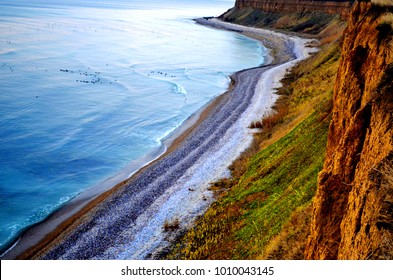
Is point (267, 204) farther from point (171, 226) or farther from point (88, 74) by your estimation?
point (88, 74)

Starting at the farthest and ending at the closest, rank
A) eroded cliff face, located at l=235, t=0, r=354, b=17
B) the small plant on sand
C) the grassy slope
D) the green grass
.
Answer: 1. eroded cliff face, located at l=235, t=0, r=354, b=17
2. the small plant on sand
3. the green grass
4. the grassy slope

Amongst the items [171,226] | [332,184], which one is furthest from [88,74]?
[332,184]

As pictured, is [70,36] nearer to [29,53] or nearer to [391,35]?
[29,53]

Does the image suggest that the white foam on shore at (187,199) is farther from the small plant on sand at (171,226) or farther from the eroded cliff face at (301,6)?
the eroded cliff face at (301,6)

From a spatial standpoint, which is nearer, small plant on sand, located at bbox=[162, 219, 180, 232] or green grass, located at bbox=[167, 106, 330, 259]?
green grass, located at bbox=[167, 106, 330, 259]

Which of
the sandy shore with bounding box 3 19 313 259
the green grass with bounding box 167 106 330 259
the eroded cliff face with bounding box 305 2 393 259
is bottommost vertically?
the sandy shore with bounding box 3 19 313 259

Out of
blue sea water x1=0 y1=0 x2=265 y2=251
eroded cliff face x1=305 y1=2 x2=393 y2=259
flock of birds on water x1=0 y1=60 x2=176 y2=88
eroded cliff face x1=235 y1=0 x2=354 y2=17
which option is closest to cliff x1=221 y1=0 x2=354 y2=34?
eroded cliff face x1=235 y1=0 x2=354 y2=17

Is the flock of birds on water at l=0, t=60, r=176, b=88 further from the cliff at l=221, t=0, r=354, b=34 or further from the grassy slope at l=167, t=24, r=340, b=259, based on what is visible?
the cliff at l=221, t=0, r=354, b=34
